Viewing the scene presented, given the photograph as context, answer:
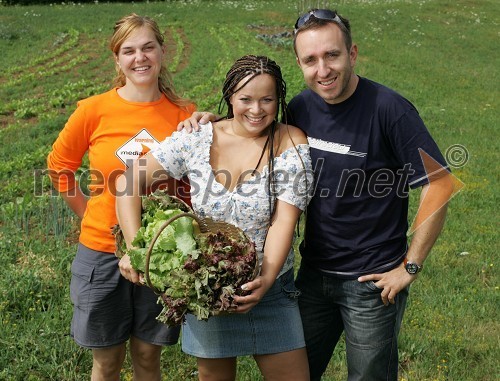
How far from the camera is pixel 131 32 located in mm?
3176

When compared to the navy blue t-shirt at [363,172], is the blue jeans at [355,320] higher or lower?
lower

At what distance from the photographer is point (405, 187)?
2891 mm

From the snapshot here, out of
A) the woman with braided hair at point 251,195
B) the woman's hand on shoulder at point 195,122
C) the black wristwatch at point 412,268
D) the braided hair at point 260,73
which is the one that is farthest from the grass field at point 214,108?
the woman's hand on shoulder at point 195,122

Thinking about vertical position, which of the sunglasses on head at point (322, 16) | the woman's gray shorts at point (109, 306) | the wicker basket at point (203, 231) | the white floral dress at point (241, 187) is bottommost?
the woman's gray shorts at point (109, 306)

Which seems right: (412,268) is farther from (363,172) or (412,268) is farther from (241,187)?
(241,187)

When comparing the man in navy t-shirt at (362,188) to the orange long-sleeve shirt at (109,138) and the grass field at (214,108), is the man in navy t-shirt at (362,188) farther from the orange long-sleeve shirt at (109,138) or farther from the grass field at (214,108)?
the grass field at (214,108)

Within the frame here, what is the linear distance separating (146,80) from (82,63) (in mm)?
15606

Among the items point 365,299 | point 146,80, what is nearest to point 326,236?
point 365,299

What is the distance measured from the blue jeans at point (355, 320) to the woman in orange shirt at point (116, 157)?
0.72 m

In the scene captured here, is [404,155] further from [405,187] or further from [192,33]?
[192,33]

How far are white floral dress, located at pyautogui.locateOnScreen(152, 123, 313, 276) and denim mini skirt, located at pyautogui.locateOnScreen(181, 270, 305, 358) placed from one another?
16 cm

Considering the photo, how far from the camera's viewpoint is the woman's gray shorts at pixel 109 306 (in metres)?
3.22

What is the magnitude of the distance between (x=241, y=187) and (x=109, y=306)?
39.3 inches

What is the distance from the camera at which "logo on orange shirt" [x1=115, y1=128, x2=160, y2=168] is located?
3146 mm
